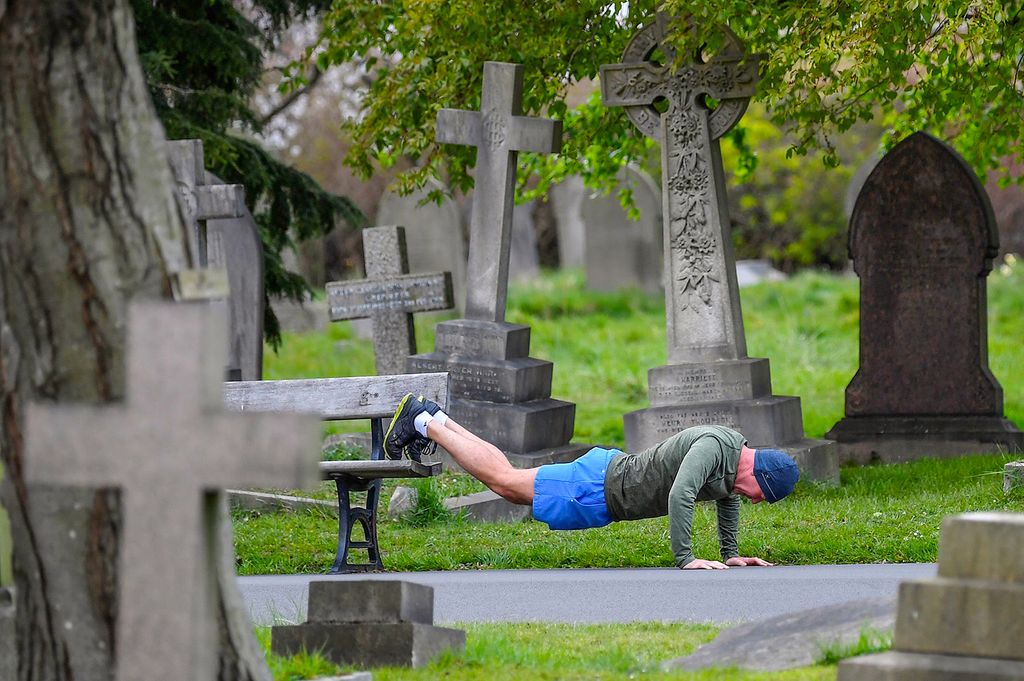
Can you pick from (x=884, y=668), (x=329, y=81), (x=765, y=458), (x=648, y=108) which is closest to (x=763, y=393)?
(x=648, y=108)

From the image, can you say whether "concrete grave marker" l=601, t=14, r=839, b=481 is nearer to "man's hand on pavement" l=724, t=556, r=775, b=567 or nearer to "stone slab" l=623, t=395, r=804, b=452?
"stone slab" l=623, t=395, r=804, b=452

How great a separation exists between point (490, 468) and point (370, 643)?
2.80 metres

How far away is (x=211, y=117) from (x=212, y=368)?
11222mm

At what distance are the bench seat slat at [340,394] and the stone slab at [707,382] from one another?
2.73 m

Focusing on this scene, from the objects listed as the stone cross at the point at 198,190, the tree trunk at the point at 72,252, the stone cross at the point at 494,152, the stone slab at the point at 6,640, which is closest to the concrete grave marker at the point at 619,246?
the stone cross at the point at 494,152

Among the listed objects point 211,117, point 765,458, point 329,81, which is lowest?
point 765,458

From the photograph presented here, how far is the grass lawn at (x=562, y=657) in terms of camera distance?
5.41m

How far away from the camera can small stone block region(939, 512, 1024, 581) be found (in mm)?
4559

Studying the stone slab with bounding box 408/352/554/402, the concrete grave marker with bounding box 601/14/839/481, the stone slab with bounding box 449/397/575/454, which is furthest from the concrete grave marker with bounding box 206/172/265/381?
the concrete grave marker with bounding box 601/14/839/481

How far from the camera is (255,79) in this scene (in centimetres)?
1535

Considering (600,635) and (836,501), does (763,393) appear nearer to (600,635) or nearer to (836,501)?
(836,501)

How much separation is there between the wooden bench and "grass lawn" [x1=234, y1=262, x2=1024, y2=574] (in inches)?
12.7

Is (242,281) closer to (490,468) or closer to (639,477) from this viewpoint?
(490,468)

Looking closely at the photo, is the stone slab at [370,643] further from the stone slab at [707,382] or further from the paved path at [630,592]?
the stone slab at [707,382]
